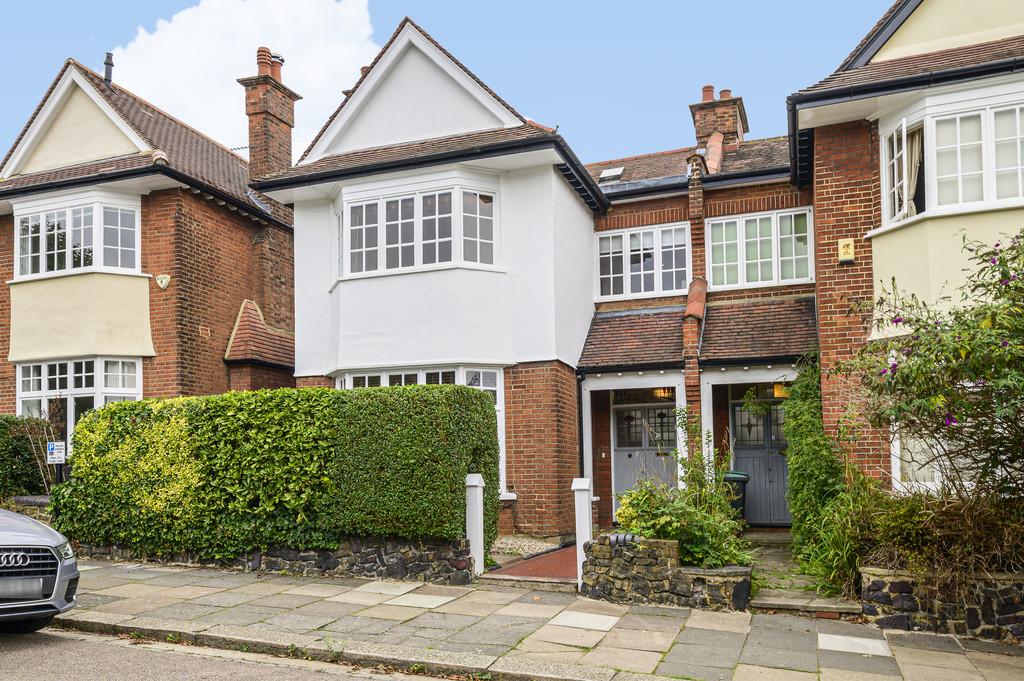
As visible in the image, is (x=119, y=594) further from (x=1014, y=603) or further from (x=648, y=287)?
(x=648, y=287)

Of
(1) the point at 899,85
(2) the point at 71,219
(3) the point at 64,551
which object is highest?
(1) the point at 899,85

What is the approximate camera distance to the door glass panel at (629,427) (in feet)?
52.2

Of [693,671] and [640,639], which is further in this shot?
[640,639]

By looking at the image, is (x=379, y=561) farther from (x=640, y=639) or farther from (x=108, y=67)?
(x=108, y=67)

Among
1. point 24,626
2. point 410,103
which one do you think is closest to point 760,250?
point 410,103

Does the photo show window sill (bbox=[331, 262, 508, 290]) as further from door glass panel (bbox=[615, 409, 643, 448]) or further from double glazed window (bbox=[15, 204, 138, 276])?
double glazed window (bbox=[15, 204, 138, 276])

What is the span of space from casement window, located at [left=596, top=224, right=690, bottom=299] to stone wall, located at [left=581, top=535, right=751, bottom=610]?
752 cm

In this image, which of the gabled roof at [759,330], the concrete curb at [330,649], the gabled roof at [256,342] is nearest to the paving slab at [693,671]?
the concrete curb at [330,649]

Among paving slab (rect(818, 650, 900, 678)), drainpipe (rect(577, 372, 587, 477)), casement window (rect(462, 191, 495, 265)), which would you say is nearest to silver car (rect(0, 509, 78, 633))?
paving slab (rect(818, 650, 900, 678))

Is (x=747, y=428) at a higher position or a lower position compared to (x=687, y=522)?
higher

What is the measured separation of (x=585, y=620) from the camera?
8320mm

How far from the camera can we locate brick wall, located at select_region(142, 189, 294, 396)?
612 inches

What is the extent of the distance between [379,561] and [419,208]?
20.2ft

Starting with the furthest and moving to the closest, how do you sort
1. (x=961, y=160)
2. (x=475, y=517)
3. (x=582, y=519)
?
(x=961, y=160) → (x=475, y=517) → (x=582, y=519)
